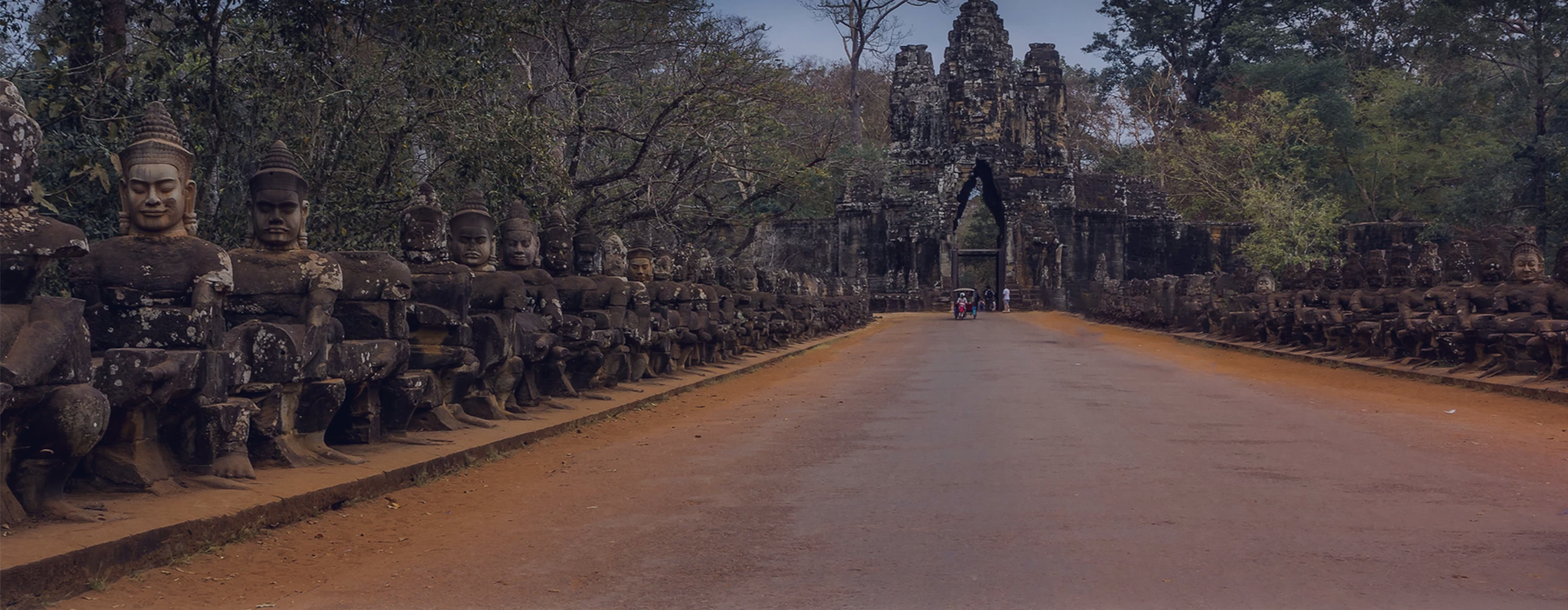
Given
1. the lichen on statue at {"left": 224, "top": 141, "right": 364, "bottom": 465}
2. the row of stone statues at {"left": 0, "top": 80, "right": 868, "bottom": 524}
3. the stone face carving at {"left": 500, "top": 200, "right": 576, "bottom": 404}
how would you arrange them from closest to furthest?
the row of stone statues at {"left": 0, "top": 80, "right": 868, "bottom": 524} < the lichen on statue at {"left": 224, "top": 141, "right": 364, "bottom": 465} < the stone face carving at {"left": 500, "top": 200, "right": 576, "bottom": 404}

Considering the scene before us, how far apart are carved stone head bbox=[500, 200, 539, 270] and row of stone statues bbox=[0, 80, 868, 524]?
0.7 inches

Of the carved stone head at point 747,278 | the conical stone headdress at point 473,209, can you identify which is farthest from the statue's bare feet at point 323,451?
the carved stone head at point 747,278

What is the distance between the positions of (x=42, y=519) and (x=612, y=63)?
17506 mm

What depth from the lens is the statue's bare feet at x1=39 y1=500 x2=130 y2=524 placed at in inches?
216

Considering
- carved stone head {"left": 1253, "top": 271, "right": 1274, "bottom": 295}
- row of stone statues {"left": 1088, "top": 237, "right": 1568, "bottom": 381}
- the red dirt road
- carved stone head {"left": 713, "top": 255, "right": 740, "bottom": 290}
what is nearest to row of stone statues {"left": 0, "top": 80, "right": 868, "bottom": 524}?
the red dirt road

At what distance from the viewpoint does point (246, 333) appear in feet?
23.6

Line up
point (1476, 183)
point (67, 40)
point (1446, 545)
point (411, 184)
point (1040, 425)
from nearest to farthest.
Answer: point (1446, 545)
point (1040, 425)
point (67, 40)
point (411, 184)
point (1476, 183)

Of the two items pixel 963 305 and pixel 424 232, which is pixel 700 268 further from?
pixel 963 305

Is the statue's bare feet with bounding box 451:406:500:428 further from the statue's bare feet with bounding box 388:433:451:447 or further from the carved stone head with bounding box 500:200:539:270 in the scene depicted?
the carved stone head with bounding box 500:200:539:270

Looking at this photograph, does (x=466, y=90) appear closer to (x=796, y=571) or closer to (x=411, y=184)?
(x=411, y=184)

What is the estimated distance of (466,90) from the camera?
49.0 feet

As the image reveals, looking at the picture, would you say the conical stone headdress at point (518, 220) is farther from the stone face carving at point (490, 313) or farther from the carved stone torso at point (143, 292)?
the carved stone torso at point (143, 292)

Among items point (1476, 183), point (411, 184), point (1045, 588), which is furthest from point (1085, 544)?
point (1476, 183)

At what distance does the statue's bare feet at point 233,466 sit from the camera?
21.8 ft
